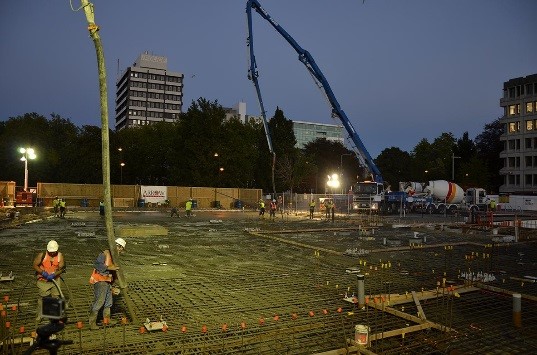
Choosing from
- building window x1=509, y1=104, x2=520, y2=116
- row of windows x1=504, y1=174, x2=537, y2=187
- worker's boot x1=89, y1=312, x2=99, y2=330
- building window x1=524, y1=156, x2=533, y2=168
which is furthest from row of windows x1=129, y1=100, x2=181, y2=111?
worker's boot x1=89, y1=312, x2=99, y2=330

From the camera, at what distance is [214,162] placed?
62.5 meters

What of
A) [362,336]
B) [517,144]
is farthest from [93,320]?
[517,144]

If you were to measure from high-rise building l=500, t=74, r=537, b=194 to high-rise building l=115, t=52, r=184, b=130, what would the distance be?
287 feet

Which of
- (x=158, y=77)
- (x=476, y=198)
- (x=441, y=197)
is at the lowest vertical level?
(x=476, y=198)

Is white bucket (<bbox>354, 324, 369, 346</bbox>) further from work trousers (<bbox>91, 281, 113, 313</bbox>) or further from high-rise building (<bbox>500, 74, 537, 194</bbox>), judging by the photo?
high-rise building (<bbox>500, 74, 537, 194</bbox>)

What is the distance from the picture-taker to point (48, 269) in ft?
25.2

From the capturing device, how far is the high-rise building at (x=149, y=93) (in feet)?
423

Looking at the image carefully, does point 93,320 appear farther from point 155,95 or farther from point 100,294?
point 155,95

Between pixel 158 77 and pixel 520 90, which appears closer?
pixel 520 90

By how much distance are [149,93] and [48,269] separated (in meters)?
130

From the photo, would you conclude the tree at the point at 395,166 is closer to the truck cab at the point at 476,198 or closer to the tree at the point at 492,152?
the tree at the point at 492,152

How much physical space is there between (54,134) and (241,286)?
73.1 meters

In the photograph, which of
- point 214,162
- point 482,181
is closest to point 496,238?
point 214,162

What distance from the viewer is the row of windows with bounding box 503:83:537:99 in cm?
7538
